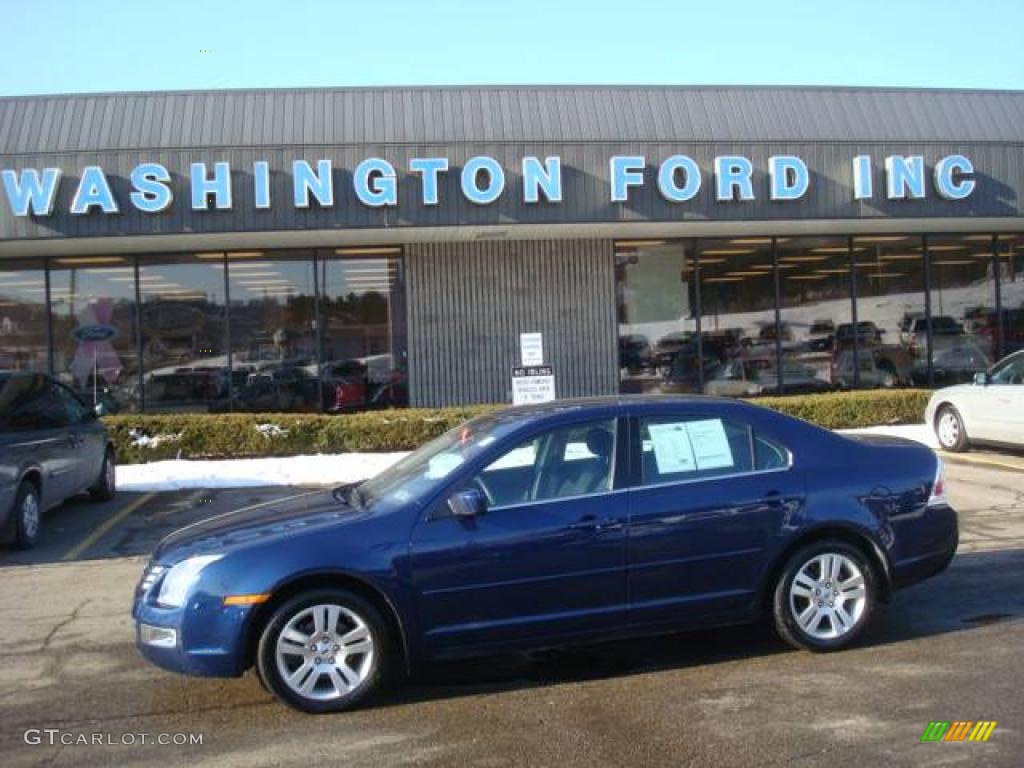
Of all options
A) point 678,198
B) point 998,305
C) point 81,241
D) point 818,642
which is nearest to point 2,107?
point 81,241

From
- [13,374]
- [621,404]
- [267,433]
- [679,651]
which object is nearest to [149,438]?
[267,433]

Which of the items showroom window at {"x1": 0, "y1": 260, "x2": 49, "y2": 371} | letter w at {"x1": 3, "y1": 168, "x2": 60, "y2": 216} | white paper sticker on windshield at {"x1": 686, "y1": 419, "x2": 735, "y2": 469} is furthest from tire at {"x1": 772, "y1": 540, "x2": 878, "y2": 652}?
showroom window at {"x1": 0, "y1": 260, "x2": 49, "y2": 371}

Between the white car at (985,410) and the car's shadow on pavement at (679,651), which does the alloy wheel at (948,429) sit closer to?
the white car at (985,410)

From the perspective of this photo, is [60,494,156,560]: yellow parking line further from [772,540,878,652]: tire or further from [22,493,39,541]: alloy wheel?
[772,540,878,652]: tire

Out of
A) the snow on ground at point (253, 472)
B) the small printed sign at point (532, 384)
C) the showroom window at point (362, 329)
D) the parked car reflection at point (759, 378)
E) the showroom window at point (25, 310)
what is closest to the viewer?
the small printed sign at point (532, 384)

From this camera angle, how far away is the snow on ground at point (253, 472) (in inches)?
489

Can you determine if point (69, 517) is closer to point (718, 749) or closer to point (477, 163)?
point (477, 163)

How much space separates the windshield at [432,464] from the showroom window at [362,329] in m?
10.5

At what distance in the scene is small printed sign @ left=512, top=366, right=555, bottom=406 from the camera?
11633 millimetres

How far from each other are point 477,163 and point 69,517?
23.2ft

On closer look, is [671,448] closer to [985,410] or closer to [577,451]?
[577,451]

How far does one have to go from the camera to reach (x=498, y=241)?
16391 mm

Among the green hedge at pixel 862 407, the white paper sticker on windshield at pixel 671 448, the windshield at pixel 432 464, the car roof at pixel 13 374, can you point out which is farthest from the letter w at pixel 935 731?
the green hedge at pixel 862 407

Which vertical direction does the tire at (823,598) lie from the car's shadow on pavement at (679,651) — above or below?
above
